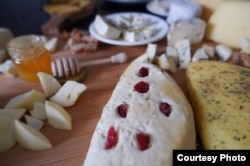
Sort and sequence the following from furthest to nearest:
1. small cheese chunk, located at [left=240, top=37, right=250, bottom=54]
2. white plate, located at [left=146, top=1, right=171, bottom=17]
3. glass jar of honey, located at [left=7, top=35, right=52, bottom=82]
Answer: white plate, located at [left=146, top=1, right=171, bottom=17]
small cheese chunk, located at [left=240, top=37, right=250, bottom=54]
glass jar of honey, located at [left=7, top=35, right=52, bottom=82]

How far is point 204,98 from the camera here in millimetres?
996

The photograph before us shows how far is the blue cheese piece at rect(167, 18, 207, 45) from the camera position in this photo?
57.7 inches

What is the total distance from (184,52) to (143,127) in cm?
62

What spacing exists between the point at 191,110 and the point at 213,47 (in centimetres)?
63

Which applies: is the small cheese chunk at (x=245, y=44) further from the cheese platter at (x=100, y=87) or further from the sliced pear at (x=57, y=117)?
the sliced pear at (x=57, y=117)

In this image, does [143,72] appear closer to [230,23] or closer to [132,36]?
[132,36]

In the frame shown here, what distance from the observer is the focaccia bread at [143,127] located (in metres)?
0.77

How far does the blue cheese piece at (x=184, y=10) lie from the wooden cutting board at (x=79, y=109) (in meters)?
0.16

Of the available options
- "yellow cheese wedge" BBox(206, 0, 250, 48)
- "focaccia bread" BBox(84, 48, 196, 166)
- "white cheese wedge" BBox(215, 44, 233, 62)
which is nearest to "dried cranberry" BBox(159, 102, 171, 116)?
"focaccia bread" BBox(84, 48, 196, 166)

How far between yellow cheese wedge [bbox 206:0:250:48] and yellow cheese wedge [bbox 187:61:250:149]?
1.29ft

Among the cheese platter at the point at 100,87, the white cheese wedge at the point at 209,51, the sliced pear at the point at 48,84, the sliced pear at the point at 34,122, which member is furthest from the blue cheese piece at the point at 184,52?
the sliced pear at the point at 34,122

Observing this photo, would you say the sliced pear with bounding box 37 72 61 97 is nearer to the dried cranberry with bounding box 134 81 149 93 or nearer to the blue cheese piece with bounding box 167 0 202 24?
A: the dried cranberry with bounding box 134 81 149 93

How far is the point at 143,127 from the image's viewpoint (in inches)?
33.0

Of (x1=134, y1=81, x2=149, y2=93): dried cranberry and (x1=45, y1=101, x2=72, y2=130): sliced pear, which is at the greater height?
(x1=134, y1=81, x2=149, y2=93): dried cranberry
